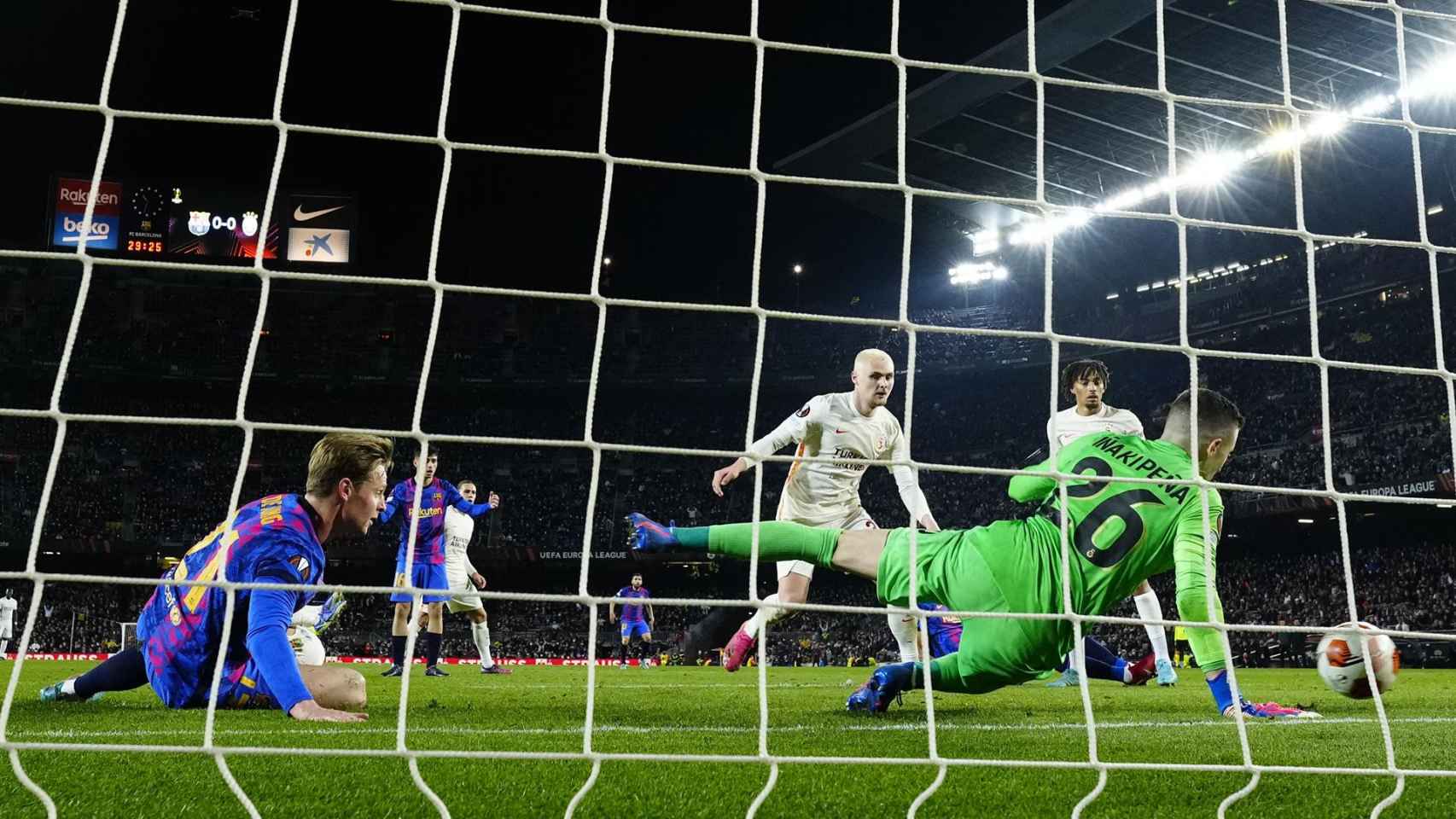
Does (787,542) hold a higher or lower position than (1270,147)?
lower

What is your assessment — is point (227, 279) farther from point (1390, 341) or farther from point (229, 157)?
point (1390, 341)

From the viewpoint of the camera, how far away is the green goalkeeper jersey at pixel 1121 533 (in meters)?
3.99

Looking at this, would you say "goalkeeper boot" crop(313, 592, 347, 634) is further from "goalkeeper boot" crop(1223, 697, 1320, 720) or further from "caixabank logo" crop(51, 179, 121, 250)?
"caixabank logo" crop(51, 179, 121, 250)

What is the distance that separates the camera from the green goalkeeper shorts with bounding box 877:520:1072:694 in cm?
390

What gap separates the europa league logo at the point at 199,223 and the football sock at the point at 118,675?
18292 millimetres

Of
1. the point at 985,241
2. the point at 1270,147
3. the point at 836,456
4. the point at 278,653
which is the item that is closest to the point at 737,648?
the point at 836,456

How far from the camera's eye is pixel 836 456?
6.55m

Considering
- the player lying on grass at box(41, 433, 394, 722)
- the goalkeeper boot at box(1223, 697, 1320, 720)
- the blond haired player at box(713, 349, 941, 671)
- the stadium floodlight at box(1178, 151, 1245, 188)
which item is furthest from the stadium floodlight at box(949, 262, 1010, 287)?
the player lying on grass at box(41, 433, 394, 722)

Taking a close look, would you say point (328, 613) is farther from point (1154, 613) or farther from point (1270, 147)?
point (1270, 147)

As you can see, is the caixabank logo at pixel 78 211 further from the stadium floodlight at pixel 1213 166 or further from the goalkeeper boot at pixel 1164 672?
the stadium floodlight at pixel 1213 166

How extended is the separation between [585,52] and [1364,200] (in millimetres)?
15990

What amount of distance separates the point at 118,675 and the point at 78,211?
1951 cm

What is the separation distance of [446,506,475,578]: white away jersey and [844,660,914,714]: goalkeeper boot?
173 inches

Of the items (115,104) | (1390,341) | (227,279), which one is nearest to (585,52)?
(115,104)
